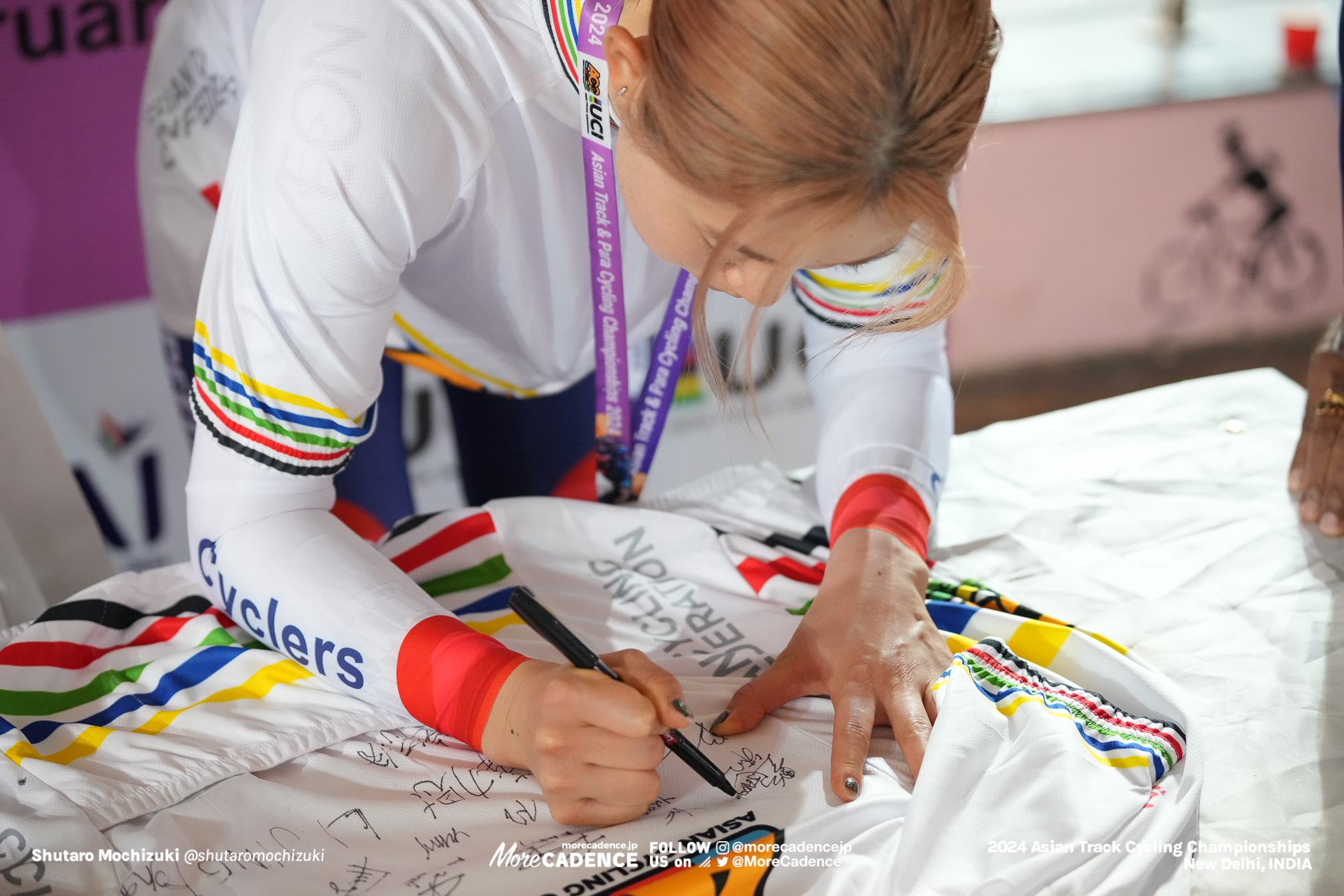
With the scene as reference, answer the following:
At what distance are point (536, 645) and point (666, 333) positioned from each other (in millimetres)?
403

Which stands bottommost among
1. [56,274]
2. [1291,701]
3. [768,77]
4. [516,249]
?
[1291,701]

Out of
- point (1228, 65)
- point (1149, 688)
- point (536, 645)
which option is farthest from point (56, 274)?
point (1228, 65)

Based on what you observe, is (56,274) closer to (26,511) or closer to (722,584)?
(26,511)

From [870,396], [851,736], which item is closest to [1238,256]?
[870,396]

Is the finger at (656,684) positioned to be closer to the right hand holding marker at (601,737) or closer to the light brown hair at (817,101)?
the right hand holding marker at (601,737)

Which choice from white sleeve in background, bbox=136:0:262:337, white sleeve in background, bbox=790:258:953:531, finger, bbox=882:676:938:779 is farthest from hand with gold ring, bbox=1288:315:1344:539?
white sleeve in background, bbox=136:0:262:337

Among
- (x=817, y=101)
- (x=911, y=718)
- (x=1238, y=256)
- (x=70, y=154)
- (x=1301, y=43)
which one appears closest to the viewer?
(x=817, y=101)

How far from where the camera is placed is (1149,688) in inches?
36.1

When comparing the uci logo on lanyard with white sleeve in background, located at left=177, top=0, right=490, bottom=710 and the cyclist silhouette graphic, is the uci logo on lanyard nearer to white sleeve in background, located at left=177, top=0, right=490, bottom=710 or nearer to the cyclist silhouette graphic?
white sleeve in background, located at left=177, top=0, right=490, bottom=710

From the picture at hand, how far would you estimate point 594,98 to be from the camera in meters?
0.86

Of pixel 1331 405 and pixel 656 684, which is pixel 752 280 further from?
pixel 1331 405

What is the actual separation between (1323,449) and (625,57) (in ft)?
3.05

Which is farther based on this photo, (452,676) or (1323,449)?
(1323,449)

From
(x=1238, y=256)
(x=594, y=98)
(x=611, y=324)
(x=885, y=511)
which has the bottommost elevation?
(x=1238, y=256)
